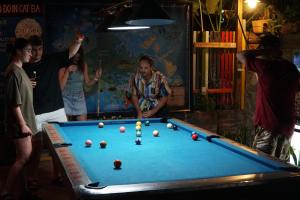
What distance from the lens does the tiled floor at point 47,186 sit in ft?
14.8

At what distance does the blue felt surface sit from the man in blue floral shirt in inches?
61.1

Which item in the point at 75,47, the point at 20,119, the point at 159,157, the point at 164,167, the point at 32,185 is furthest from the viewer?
the point at 75,47

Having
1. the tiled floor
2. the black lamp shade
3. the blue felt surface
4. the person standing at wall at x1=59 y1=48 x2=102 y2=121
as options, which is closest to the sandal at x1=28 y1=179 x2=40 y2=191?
the tiled floor

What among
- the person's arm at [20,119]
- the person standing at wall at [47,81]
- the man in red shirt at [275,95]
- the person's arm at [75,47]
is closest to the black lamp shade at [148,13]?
the man in red shirt at [275,95]

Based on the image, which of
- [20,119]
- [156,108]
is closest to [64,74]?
[156,108]

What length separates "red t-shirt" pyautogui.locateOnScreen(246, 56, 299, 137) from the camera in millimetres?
3992

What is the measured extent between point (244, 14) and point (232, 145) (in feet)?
14.1

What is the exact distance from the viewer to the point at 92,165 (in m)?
2.85

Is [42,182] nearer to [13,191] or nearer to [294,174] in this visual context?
[13,191]

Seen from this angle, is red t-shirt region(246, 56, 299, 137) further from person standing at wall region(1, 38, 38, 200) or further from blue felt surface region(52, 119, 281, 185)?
person standing at wall region(1, 38, 38, 200)

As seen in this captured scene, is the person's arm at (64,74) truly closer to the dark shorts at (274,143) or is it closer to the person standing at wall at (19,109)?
the person standing at wall at (19,109)

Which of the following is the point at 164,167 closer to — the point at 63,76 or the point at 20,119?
the point at 20,119

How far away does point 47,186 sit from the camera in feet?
16.0

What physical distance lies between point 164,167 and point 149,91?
2.98m
